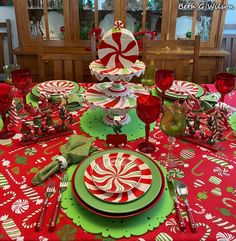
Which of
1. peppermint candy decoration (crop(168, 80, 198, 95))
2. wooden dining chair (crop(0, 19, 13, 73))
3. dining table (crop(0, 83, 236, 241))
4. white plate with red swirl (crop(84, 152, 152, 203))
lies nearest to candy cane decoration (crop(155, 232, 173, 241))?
dining table (crop(0, 83, 236, 241))

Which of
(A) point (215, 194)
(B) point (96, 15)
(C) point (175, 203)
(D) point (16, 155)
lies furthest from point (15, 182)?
(B) point (96, 15)

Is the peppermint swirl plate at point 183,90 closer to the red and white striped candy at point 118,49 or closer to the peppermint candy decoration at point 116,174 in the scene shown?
the red and white striped candy at point 118,49

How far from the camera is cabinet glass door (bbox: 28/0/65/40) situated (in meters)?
2.50

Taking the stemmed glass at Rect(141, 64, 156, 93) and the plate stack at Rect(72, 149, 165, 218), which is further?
the stemmed glass at Rect(141, 64, 156, 93)

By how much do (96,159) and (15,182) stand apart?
9.7 inches

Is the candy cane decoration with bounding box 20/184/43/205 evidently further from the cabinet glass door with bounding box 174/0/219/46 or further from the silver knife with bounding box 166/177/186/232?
the cabinet glass door with bounding box 174/0/219/46

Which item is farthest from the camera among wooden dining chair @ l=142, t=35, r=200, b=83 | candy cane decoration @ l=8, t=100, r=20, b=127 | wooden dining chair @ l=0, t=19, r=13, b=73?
wooden dining chair @ l=0, t=19, r=13, b=73

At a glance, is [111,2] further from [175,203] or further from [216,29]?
[175,203]

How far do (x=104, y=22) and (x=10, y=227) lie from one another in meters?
2.18

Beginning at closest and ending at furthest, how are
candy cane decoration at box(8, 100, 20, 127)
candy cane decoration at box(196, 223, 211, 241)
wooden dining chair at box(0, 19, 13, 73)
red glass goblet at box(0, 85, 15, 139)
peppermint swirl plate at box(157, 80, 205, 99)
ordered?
candy cane decoration at box(196, 223, 211, 241) < red glass goblet at box(0, 85, 15, 139) < candy cane decoration at box(8, 100, 20, 127) < peppermint swirl plate at box(157, 80, 205, 99) < wooden dining chair at box(0, 19, 13, 73)

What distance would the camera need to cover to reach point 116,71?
114cm

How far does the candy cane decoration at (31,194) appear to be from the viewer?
2.60 feet

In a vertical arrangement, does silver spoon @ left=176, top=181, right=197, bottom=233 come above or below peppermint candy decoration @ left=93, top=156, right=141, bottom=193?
below

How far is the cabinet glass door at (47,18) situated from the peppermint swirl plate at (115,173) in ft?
6.33
